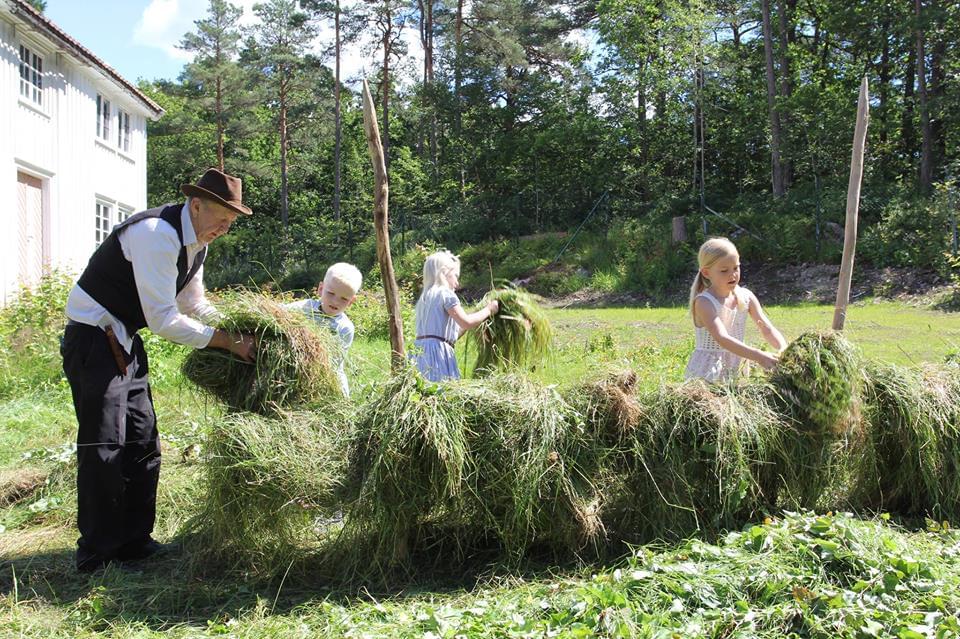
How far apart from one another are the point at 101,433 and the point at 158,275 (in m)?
0.79

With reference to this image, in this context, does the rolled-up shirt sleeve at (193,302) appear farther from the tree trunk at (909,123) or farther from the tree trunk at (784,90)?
the tree trunk at (909,123)

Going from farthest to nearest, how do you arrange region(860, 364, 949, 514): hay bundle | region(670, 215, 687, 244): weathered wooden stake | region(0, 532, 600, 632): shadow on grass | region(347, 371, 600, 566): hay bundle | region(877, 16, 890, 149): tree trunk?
region(670, 215, 687, 244): weathered wooden stake
region(877, 16, 890, 149): tree trunk
region(860, 364, 949, 514): hay bundle
region(347, 371, 600, 566): hay bundle
region(0, 532, 600, 632): shadow on grass

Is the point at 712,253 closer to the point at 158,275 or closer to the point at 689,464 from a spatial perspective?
the point at 689,464

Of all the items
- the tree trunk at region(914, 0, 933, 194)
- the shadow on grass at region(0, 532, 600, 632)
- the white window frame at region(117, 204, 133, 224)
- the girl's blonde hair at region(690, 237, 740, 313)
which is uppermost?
the tree trunk at region(914, 0, 933, 194)

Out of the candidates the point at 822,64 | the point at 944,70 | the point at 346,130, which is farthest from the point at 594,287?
the point at 346,130

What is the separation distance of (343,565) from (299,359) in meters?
0.99

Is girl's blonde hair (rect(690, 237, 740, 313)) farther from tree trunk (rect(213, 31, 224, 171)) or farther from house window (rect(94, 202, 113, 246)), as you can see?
tree trunk (rect(213, 31, 224, 171))

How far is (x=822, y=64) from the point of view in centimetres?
2494

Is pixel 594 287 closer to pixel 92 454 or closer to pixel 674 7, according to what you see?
pixel 674 7

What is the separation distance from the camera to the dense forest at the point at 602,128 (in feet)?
61.3

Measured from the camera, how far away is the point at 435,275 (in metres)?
4.85

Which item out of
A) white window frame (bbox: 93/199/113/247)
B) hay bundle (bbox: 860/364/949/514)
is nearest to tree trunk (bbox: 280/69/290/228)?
white window frame (bbox: 93/199/113/247)

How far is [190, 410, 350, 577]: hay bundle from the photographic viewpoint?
321 cm

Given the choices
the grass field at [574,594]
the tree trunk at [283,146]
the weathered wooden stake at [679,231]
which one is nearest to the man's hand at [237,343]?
the grass field at [574,594]
